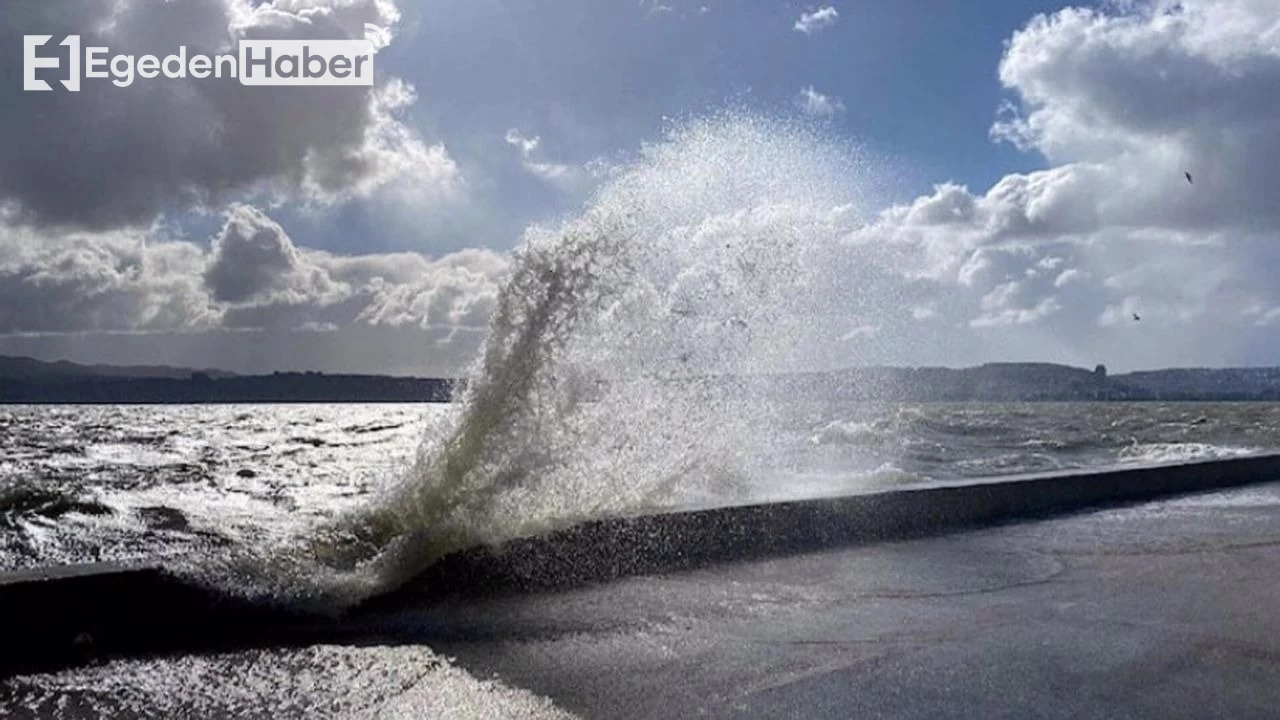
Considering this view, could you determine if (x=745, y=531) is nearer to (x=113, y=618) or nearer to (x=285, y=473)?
(x=113, y=618)

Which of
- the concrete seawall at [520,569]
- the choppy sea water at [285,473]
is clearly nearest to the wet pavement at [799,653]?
the concrete seawall at [520,569]

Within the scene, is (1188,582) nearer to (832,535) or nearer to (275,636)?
(832,535)

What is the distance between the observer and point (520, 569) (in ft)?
13.9

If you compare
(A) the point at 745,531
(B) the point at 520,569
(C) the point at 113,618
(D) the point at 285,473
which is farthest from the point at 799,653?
(D) the point at 285,473

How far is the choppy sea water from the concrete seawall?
1.01 ft

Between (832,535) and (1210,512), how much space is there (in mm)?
3282

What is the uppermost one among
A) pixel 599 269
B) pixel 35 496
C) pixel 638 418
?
pixel 599 269

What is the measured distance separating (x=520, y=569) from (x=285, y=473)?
1369 cm

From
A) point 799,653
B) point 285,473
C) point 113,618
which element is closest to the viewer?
point 799,653

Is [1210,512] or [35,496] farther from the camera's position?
[35,496]

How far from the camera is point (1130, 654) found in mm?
3072

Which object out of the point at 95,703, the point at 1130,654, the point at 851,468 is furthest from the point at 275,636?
the point at 851,468

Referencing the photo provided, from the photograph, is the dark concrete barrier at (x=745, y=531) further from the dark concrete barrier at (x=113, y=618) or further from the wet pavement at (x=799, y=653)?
the dark concrete barrier at (x=113, y=618)

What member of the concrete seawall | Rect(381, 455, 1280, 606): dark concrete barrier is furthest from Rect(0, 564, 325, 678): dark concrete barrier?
Rect(381, 455, 1280, 606): dark concrete barrier
